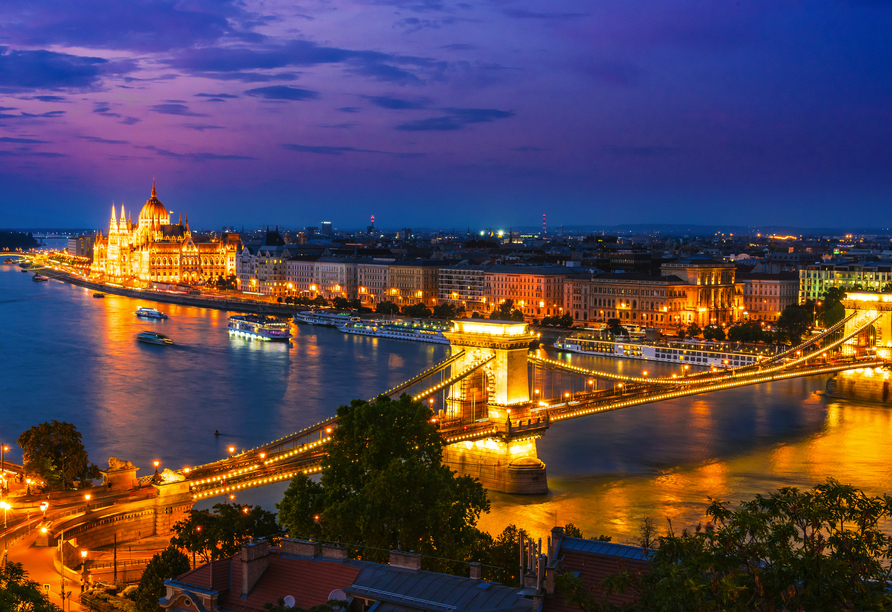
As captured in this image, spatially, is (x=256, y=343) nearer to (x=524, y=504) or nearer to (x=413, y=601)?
(x=524, y=504)

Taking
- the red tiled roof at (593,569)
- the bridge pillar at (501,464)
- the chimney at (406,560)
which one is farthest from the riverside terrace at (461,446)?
the red tiled roof at (593,569)

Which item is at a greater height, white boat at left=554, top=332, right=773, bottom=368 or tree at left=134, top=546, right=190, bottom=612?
tree at left=134, top=546, right=190, bottom=612

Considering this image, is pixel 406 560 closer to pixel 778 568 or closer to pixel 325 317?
pixel 778 568

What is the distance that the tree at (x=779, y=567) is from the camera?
3.29 m

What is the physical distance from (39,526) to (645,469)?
7378 millimetres

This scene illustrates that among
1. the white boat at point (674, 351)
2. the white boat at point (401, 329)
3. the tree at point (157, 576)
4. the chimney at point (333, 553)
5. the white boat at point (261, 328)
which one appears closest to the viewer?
the chimney at point (333, 553)

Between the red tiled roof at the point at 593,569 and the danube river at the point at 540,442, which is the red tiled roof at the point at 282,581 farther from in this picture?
the danube river at the point at 540,442

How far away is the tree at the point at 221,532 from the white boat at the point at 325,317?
2668cm

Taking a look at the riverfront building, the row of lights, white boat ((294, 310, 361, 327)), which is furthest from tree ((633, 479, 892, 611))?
the riverfront building

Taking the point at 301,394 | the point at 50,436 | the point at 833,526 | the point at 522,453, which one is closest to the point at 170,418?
the point at 301,394

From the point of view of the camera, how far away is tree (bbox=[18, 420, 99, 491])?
9953 millimetres

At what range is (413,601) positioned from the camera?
188 inches

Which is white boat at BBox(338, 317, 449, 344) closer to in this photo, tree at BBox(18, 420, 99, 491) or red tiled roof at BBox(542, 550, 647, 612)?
tree at BBox(18, 420, 99, 491)

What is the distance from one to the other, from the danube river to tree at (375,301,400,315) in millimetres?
10436
